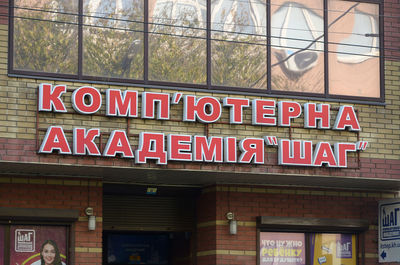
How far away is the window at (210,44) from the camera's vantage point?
48.0 feet

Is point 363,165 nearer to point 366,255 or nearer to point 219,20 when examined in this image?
point 366,255

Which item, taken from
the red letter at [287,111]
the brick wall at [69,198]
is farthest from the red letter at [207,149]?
the brick wall at [69,198]

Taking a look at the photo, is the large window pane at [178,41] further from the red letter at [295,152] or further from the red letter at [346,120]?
the red letter at [346,120]

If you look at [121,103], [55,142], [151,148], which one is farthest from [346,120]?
[55,142]

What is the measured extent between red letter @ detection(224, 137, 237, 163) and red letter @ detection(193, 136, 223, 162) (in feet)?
0.34

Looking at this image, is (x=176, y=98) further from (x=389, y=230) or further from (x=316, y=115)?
(x=389, y=230)

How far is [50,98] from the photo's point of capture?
556 inches

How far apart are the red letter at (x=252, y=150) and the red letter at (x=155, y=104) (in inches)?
57.7

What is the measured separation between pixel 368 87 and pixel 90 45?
17.7 ft

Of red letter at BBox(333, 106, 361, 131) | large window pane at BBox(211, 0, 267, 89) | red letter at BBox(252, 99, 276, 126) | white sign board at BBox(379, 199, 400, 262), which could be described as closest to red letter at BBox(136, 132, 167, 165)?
large window pane at BBox(211, 0, 267, 89)

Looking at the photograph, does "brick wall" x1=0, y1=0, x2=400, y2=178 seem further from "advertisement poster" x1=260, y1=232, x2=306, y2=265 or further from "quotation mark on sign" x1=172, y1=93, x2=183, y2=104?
"advertisement poster" x1=260, y1=232, x2=306, y2=265

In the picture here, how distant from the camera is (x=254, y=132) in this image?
1542 centimetres

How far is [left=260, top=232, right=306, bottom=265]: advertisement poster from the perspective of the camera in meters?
16.4

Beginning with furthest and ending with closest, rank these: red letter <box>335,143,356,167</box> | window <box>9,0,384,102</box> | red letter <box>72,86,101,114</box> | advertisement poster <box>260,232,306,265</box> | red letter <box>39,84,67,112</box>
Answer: advertisement poster <box>260,232,306,265</box> < red letter <box>335,143,356,167</box> < window <box>9,0,384,102</box> < red letter <box>72,86,101,114</box> < red letter <box>39,84,67,112</box>
